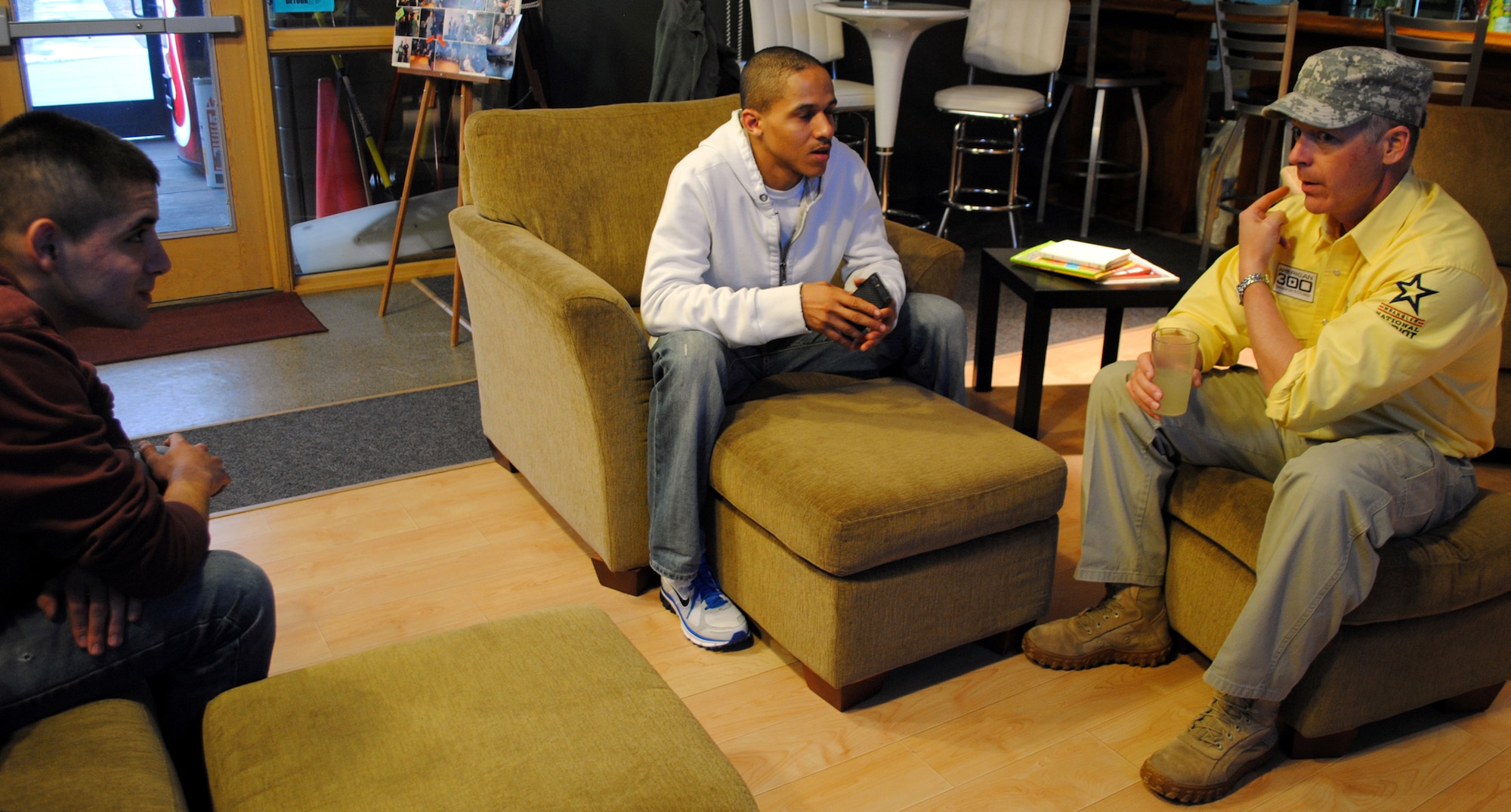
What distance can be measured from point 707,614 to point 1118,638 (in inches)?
29.8

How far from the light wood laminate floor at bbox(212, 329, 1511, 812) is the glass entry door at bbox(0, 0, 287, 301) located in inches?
76.4

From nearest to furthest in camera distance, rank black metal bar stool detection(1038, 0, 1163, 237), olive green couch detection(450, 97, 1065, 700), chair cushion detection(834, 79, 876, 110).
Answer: olive green couch detection(450, 97, 1065, 700)
chair cushion detection(834, 79, 876, 110)
black metal bar stool detection(1038, 0, 1163, 237)

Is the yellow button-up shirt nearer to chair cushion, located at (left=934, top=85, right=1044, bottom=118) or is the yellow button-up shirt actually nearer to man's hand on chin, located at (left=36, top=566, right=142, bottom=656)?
man's hand on chin, located at (left=36, top=566, right=142, bottom=656)

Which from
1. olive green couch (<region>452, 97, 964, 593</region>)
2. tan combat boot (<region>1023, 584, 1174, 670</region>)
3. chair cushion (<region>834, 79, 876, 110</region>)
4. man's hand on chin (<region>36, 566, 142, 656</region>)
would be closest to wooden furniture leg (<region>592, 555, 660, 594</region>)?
olive green couch (<region>452, 97, 964, 593</region>)

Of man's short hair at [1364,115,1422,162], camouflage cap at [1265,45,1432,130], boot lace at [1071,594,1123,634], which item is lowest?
boot lace at [1071,594,1123,634]

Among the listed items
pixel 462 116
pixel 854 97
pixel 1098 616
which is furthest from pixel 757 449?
pixel 854 97

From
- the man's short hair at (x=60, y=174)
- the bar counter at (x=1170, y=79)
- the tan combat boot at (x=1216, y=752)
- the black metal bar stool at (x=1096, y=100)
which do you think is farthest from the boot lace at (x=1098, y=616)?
the bar counter at (x=1170, y=79)

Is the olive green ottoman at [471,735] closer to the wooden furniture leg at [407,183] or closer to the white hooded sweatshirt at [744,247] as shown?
the white hooded sweatshirt at [744,247]

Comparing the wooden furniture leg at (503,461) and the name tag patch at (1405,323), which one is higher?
the name tag patch at (1405,323)

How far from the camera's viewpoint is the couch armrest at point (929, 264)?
272 centimetres

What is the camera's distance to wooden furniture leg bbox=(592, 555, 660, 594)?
242 cm

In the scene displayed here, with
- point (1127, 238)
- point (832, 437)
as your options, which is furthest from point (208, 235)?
point (1127, 238)

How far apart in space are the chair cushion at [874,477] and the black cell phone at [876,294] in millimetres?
203

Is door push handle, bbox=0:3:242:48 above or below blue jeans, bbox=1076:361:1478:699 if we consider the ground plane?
above
